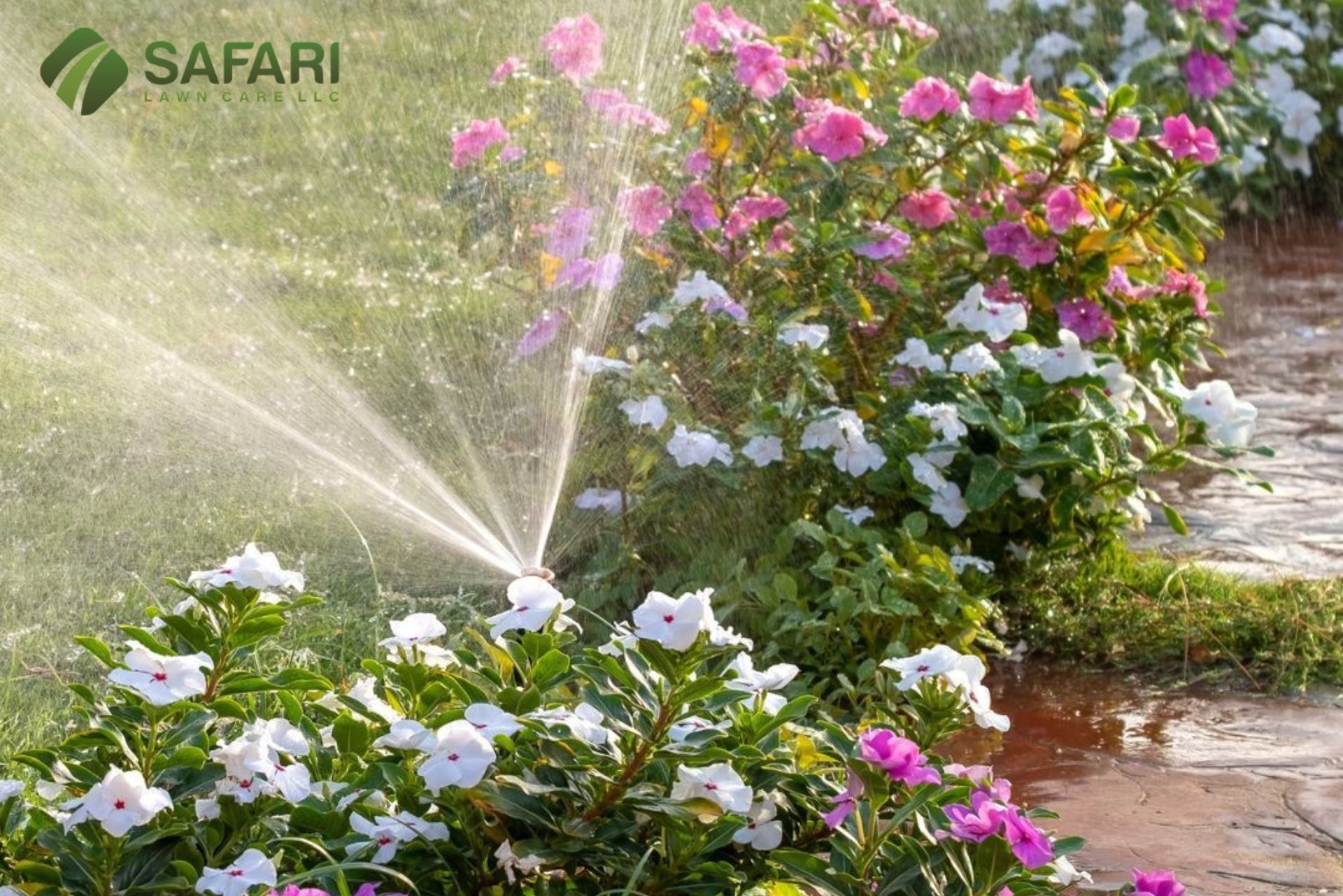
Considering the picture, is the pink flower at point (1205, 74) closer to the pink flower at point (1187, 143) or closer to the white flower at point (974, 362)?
the pink flower at point (1187, 143)

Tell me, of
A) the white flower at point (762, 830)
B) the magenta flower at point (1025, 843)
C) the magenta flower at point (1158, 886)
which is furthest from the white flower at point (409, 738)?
the magenta flower at point (1158, 886)

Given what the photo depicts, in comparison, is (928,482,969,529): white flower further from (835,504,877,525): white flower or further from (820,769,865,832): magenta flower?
(820,769,865,832): magenta flower

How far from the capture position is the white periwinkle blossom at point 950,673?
1988 millimetres

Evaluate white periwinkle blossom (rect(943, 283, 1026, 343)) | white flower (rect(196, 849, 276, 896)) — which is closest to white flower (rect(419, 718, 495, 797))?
white flower (rect(196, 849, 276, 896))

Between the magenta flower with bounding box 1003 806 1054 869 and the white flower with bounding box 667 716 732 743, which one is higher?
the white flower with bounding box 667 716 732 743

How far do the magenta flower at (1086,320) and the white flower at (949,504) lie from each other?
Answer: 546mm

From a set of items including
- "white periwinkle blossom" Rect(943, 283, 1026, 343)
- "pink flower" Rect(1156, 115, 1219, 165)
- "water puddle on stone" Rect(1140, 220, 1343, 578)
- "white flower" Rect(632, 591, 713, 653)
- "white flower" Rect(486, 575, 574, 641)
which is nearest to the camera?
"white flower" Rect(632, 591, 713, 653)

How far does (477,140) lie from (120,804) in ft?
7.53

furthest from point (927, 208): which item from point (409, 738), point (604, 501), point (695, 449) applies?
point (409, 738)

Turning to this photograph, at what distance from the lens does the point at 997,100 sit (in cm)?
357

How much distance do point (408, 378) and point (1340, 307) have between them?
3.24 m

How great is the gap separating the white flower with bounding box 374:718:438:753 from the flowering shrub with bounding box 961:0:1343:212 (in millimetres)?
5029

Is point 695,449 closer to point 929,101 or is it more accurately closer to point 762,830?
point 929,101

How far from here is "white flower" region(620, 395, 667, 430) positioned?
3.26m
